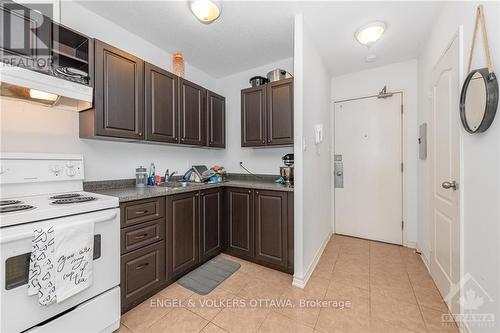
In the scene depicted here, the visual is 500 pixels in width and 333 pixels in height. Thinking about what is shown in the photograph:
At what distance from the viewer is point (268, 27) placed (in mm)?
2100

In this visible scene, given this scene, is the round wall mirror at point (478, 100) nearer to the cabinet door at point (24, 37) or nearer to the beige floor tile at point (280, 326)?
the beige floor tile at point (280, 326)

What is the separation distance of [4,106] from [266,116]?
87.1 inches

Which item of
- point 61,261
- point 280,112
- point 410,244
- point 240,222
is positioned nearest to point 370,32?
point 280,112

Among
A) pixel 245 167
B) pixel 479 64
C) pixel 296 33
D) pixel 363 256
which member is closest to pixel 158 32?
pixel 296 33

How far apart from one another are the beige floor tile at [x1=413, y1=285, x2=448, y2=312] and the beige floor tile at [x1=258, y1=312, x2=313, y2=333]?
3.47 feet

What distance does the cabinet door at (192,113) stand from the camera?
2.37 meters

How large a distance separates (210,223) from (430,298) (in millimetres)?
2153

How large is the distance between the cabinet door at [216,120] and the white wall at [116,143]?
8.4 inches

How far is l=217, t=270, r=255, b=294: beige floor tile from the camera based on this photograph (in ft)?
6.15

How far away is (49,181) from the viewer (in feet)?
5.14

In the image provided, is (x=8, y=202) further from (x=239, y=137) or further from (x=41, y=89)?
(x=239, y=137)

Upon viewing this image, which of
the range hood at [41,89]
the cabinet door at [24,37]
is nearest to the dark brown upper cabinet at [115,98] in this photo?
the range hood at [41,89]

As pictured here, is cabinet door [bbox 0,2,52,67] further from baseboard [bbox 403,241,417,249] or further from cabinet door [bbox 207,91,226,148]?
baseboard [bbox 403,241,417,249]

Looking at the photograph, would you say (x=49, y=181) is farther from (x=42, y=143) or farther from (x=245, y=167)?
(x=245, y=167)
